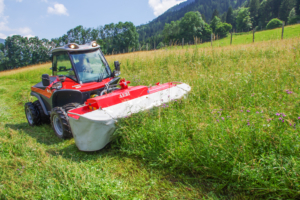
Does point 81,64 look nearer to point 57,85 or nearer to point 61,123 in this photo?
point 57,85

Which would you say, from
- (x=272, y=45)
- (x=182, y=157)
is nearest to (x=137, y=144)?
(x=182, y=157)

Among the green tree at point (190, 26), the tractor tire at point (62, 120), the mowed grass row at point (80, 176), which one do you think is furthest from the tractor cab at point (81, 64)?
the green tree at point (190, 26)

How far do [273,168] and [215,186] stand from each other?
677 millimetres

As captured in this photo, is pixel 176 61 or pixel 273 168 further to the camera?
pixel 176 61

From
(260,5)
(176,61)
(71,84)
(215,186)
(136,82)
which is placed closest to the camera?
(215,186)

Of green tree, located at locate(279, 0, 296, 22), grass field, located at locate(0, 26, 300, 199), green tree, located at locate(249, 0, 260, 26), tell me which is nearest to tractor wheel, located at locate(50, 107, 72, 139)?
grass field, located at locate(0, 26, 300, 199)

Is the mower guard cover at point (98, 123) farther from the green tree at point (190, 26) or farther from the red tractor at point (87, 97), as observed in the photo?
the green tree at point (190, 26)

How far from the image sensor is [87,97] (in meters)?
4.48

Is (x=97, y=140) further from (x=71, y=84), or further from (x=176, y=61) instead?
(x=176, y=61)

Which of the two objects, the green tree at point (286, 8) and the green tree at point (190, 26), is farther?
the green tree at point (286, 8)

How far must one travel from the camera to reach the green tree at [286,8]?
199 ft

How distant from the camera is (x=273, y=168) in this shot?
2062mm

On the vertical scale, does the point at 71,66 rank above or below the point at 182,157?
above

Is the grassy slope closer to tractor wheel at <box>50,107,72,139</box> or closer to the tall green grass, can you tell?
the tall green grass
